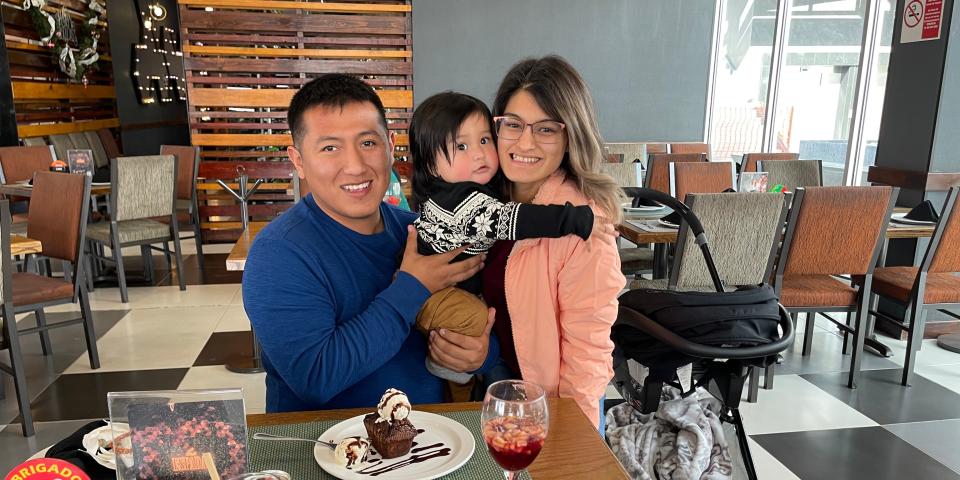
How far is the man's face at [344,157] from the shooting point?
1.29 metres

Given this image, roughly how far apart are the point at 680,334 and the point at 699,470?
1.44ft

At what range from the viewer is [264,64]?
641 cm

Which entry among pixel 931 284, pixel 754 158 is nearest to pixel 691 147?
pixel 754 158

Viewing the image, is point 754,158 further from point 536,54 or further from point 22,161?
point 22,161

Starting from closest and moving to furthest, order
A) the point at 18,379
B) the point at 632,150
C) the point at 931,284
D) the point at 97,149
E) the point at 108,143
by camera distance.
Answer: the point at 18,379 → the point at 931,284 → the point at 632,150 → the point at 97,149 → the point at 108,143

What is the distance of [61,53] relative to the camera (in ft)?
23.9

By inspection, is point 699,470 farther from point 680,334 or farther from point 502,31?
point 502,31

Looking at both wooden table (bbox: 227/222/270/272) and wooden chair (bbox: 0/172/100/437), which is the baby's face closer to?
wooden table (bbox: 227/222/270/272)

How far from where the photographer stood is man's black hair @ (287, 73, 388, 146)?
130 centimetres

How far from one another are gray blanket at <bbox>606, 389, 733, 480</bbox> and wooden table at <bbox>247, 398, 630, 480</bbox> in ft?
2.84

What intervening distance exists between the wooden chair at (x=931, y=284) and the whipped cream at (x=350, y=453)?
3174 millimetres

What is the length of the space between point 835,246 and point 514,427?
2802 millimetres

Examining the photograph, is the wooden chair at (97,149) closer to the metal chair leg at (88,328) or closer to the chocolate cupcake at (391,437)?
the metal chair leg at (88,328)

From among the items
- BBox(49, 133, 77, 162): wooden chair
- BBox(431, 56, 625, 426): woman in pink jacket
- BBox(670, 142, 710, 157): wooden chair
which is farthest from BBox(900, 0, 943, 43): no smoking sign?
BBox(49, 133, 77, 162): wooden chair
